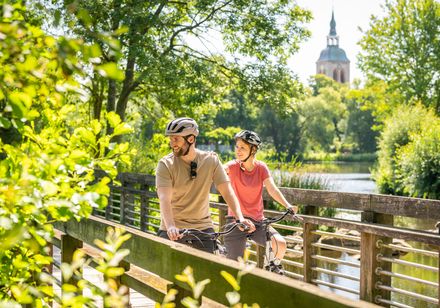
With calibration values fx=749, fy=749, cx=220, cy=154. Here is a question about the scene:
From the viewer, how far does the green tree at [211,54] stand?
18609 millimetres

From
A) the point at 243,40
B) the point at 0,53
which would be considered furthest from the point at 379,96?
the point at 0,53

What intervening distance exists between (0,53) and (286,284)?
110cm

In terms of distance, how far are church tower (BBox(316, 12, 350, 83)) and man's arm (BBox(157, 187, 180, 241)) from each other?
17824 centimetres

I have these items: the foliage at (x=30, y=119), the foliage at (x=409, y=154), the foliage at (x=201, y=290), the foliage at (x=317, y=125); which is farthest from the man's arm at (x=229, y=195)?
the foliage at (x=317, y=125)

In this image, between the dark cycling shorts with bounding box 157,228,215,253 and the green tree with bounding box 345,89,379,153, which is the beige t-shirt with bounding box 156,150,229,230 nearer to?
the dark cycling shorts with bounding box 157,228,215,253

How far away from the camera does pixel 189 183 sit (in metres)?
5.47

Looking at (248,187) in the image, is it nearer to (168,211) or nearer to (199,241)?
(199,241)

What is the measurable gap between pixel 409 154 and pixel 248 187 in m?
22.5

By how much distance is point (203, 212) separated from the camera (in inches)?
221

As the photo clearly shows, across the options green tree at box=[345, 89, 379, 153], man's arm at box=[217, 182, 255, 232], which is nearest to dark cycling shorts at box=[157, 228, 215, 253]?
man's arm at box=[217, 182, 255, 232]

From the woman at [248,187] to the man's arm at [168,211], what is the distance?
4.81ft

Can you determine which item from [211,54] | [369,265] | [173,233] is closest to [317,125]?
[211,54]

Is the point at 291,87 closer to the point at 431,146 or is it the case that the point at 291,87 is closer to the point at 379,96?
the point at 431,146

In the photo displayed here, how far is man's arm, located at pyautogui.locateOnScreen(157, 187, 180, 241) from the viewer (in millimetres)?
5117
